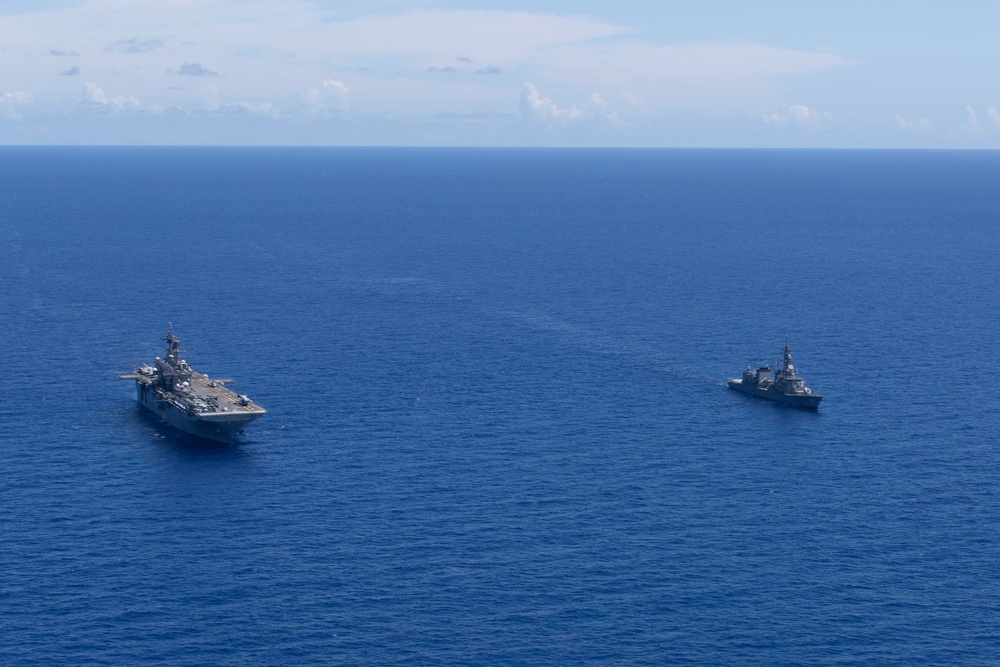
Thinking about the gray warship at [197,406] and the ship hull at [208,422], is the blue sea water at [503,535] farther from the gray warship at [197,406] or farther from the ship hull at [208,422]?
the gray warship at [197,406]

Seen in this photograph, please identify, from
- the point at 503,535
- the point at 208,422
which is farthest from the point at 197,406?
the point at 503,535

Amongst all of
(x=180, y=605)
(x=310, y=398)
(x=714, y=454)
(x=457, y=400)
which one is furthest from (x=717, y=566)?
(x=310, y=398)

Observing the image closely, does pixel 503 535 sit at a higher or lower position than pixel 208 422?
lower

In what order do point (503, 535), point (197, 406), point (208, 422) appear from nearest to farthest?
point (503, 535) < point (208, 422) < point (197, 406)

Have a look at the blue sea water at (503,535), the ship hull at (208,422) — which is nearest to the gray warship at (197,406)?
the ship hull at (208,422)

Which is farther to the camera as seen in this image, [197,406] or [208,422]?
[197,406]

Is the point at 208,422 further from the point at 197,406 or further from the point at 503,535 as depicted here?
the point at 503,535

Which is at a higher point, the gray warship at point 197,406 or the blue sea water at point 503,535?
the gray warship at point 197,406
